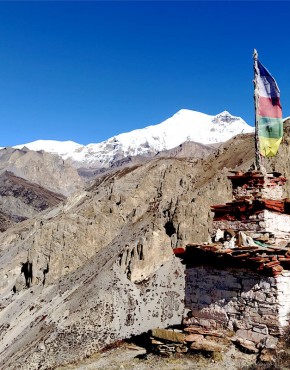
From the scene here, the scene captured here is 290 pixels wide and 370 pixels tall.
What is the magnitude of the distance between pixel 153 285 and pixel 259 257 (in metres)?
17.1

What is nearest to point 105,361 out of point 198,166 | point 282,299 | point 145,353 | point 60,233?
point 145,353

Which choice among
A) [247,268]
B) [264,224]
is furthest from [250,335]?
[264,224]

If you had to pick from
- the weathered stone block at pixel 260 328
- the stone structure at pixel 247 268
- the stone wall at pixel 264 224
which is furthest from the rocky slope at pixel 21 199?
the weathered stone block at pixel 260 328

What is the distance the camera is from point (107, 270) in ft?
Answer: 100

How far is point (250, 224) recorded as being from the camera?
45.3 ft

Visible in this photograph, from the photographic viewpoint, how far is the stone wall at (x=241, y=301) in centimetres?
1116

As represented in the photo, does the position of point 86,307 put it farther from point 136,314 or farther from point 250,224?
point 250,224

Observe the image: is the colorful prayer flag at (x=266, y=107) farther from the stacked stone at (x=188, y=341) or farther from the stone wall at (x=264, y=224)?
the stacked stone at (x=188, y=341)

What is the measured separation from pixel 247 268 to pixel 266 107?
18.8 ft

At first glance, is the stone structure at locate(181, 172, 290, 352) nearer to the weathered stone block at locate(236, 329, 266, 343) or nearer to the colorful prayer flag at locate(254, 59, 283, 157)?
the weathered stone block at locate(236, 329, 266, 343)

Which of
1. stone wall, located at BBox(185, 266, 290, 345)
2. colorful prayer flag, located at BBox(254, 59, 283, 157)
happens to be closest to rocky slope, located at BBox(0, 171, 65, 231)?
colorful prayer flag, located at BBox(254, 59, 283, 157)

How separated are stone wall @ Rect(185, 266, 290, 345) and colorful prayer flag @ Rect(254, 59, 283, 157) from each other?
187 inches

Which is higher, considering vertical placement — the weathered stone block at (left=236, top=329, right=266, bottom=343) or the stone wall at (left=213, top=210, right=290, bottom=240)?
the stone wall at (left=213, top=210, right=290, bottom=240)

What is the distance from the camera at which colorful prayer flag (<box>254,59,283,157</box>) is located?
47.2ft
